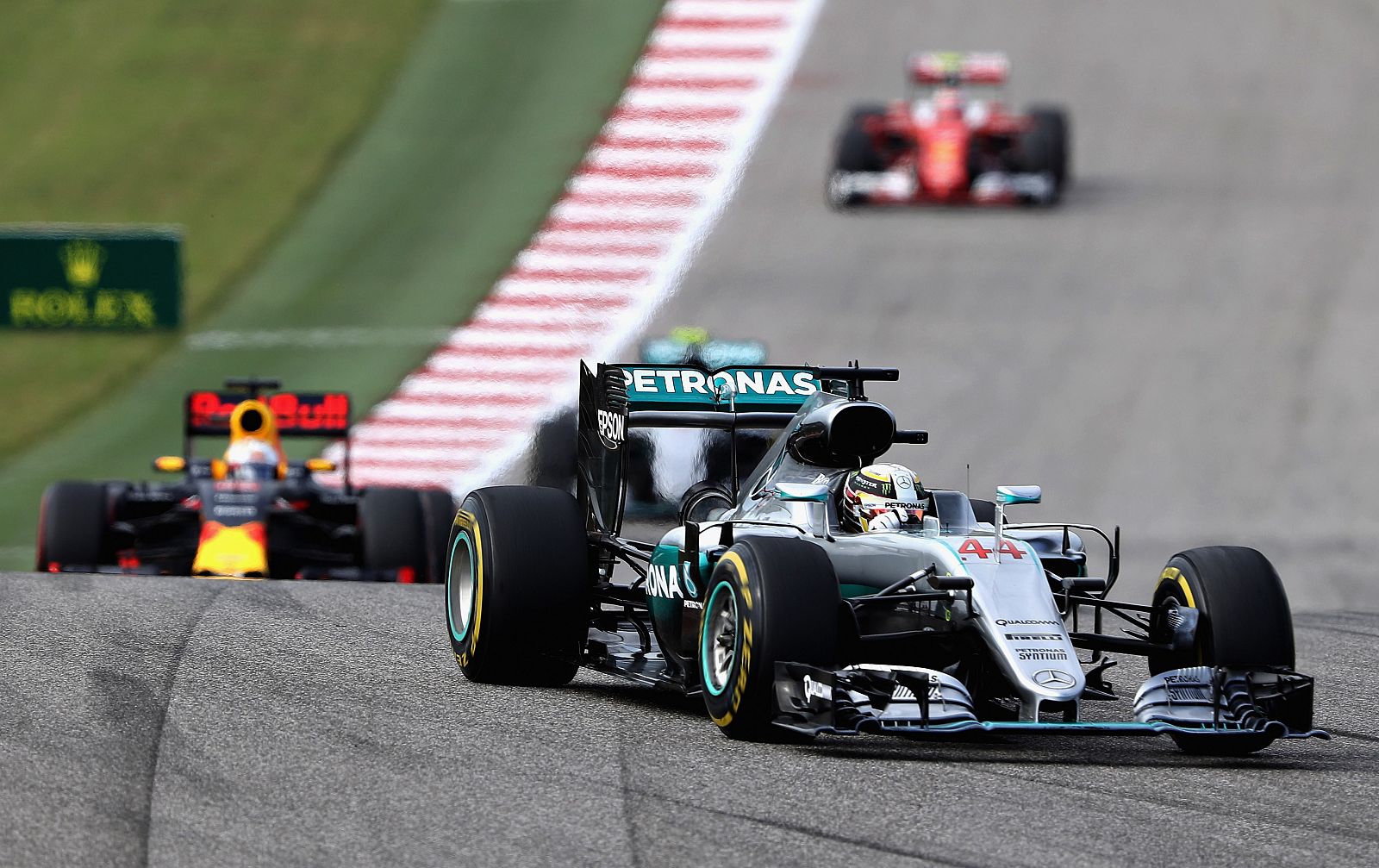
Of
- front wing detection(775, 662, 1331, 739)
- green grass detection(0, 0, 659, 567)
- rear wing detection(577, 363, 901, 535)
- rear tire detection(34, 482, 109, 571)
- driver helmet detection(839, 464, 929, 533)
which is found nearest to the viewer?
front wing detection(775, 662, 1331, 739)

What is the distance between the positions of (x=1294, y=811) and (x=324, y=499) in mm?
10648

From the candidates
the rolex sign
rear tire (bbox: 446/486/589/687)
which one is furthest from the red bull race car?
the rolex sign

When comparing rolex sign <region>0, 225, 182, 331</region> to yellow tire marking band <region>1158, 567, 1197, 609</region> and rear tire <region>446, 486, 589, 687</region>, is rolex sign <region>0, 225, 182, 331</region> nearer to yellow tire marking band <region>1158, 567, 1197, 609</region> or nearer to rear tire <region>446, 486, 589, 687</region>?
rear tire <region>446, 486, 589, 687</region>

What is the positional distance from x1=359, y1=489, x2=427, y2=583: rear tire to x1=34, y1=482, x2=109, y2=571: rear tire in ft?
6.59

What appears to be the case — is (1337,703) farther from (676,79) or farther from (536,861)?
(676,79)

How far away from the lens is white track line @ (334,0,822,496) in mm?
22578

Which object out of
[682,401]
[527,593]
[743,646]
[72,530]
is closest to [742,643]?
[743,646]

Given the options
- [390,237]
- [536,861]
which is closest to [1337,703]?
[536,861]

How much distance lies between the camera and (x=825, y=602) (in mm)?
8367

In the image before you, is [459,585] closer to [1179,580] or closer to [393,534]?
[1179,580]

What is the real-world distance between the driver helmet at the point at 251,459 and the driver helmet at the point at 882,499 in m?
8.78

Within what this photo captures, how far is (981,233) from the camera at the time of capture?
2722 centimetres

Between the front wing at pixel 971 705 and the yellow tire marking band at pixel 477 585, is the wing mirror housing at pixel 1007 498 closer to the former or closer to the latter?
the front wing at pixel 971 705

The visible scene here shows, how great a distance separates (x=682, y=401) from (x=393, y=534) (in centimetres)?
644
